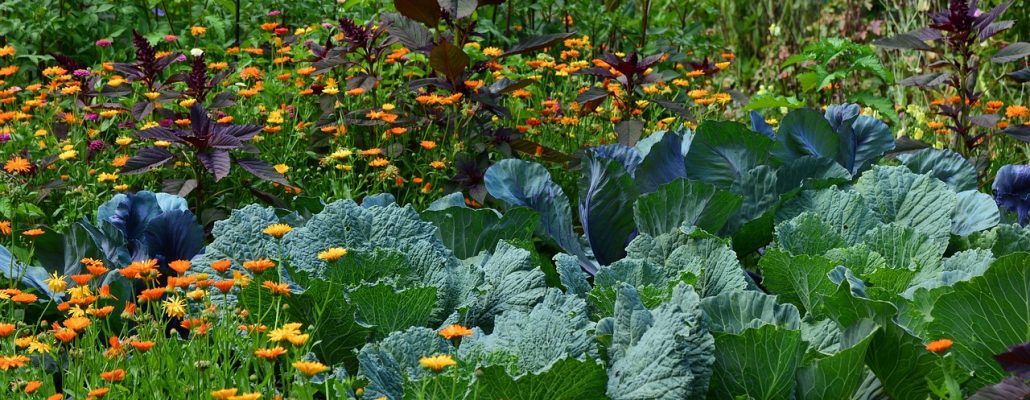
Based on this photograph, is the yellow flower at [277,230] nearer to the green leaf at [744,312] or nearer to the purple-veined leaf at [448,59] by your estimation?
the green leaf at [744,312]

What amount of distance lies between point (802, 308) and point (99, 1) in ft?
13.1

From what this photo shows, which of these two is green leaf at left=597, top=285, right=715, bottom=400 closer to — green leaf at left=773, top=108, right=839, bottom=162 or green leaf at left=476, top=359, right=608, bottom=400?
green leaf at left=476, top=359, right=608, bottom=400

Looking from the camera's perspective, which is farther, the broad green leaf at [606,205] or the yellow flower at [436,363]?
the broad green leaf at [606,205]

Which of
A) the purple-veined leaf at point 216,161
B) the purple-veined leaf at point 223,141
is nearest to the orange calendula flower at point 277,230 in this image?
the purple-veined leaf at point 216,161

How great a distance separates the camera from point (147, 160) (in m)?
2.82

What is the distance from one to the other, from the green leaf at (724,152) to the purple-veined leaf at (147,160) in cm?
138

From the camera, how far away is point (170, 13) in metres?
5.24

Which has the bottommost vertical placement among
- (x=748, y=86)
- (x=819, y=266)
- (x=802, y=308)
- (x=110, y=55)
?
(x=748, y=86)

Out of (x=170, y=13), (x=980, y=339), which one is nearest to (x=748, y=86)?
(x=170, y=13)

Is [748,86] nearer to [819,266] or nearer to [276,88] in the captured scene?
[276,88]

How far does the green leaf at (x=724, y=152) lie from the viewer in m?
2.24

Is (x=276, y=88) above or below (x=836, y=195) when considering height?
below

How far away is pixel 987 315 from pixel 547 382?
0.66m

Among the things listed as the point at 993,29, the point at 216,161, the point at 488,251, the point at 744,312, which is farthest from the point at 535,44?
the point at 744,312
